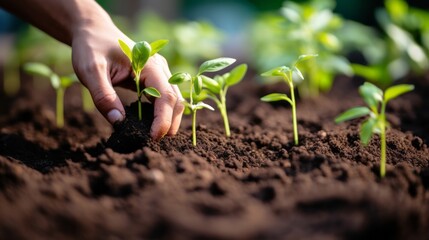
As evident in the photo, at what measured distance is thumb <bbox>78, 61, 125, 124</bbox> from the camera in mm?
1711

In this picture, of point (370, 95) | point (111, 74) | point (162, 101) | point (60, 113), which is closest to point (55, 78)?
point (60, 113)

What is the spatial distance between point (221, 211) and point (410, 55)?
7.75 feet

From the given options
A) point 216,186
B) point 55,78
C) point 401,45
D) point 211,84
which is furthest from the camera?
point 401,45

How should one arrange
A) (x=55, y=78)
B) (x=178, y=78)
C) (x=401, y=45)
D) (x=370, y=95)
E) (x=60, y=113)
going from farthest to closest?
1. (x=401, y=45)
2. (x=60, y=113)
3. (x=55, y=78)
4. (x=178, y=78)
5. (x=370, y=95)

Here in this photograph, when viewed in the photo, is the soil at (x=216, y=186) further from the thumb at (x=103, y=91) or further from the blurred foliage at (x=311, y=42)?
the blurred foliage at (x=311, y=42)

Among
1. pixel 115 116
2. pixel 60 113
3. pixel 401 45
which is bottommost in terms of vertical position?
pixel 115 116

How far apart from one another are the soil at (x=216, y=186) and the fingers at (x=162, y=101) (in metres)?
0.05

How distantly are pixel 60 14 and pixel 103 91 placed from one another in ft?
1.41

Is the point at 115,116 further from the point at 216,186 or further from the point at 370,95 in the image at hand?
the point at 370,95

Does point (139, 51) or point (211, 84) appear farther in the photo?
point (211, 84)

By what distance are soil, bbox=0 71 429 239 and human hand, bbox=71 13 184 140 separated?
7 centimetres

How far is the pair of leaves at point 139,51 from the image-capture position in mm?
1677

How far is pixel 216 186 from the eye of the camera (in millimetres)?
1329

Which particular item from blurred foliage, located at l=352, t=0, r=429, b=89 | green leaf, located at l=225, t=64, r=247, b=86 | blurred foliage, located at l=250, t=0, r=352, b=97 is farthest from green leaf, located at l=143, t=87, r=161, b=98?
blurred foliage, located at l=352, t=0, r=429, b=89
